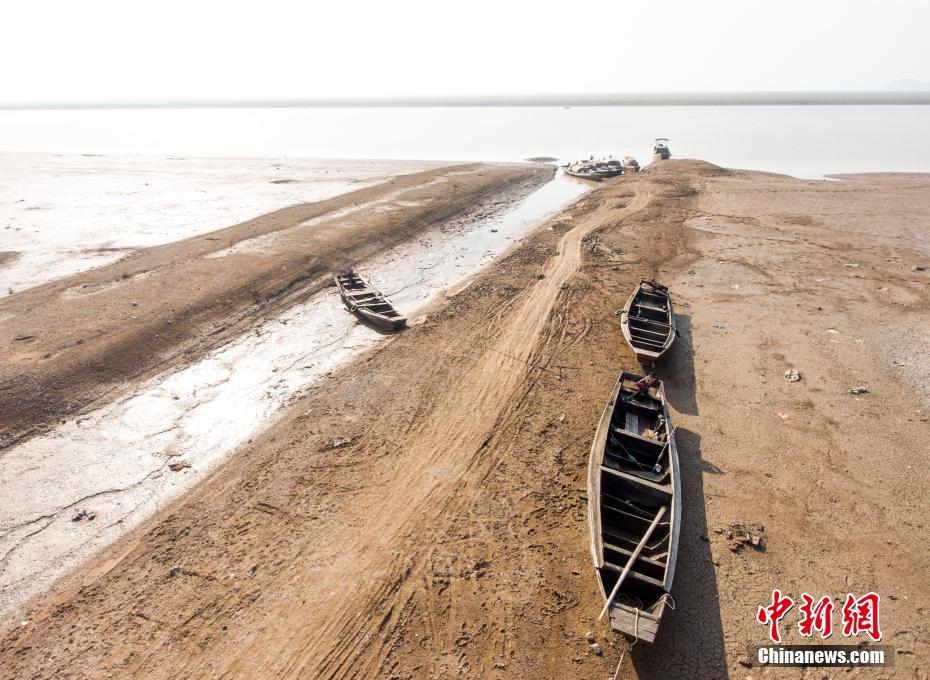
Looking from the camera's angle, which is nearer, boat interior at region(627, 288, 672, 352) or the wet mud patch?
boat interior at region(627, 288, 672, 352)

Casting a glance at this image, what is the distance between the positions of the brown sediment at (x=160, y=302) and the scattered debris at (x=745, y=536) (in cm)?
1519

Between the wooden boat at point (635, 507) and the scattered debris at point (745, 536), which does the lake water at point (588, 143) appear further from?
the scattered debris at point (745, 536)

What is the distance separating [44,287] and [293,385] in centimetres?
1329

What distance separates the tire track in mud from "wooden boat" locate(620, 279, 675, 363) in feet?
8.13

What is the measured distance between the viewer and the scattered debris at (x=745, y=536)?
334 inches

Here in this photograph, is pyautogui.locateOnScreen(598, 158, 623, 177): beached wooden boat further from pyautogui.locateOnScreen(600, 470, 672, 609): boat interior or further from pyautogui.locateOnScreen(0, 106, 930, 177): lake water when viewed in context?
pyautogui.locateOnScreen(600, 470, 672, 609): boat interior

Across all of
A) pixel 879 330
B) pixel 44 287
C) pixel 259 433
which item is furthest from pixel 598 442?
pixel 44 287

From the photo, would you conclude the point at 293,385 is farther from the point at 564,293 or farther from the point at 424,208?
the point at 424,208

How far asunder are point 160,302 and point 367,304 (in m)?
7.65

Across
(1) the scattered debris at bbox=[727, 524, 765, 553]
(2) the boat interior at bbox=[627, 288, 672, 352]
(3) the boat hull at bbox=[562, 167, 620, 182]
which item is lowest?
(1) the scattered debris at bbox=[727, 524, 765, 553]

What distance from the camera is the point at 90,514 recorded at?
9461 millimetres

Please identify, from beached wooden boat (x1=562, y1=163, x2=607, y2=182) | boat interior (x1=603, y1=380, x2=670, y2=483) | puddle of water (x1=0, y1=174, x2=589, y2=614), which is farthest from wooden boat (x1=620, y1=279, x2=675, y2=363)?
beached wooden boat (x1=562, y1=163, x2=607, y2=182)

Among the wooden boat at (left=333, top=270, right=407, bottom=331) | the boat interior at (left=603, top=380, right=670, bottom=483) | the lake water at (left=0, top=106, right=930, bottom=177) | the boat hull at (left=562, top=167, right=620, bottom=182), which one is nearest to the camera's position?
the boat interior at (left=603, top=380, right=670, bottom=483)

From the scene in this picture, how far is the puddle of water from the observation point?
892cm
